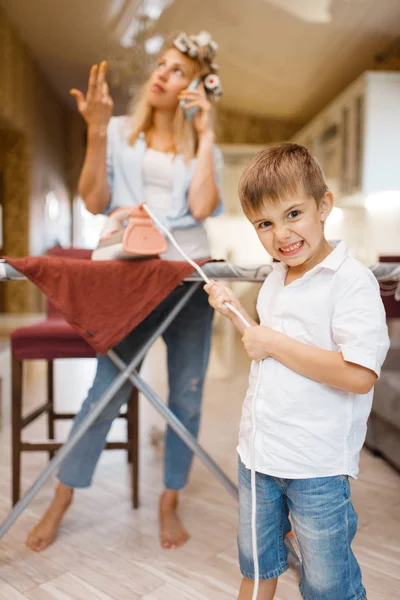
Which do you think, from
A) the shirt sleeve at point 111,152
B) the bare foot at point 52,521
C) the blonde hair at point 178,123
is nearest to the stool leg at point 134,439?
the bare foot at point 52,521

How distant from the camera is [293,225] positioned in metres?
0.84

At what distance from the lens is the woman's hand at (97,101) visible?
3.96 ft

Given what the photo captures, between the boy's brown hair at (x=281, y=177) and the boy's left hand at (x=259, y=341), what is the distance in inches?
8.0

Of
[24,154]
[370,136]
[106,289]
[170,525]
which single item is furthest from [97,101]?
[24,154]

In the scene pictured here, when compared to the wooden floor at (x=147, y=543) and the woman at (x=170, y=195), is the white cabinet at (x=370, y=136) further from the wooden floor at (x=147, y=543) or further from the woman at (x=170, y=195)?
the woman at (x=170, y=195)

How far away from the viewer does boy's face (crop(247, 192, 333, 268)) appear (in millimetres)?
838

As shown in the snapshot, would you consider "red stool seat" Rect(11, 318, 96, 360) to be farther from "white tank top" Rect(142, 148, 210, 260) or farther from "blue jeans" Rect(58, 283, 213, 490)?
"white tank top" Rect(142, 148, 210, 260)

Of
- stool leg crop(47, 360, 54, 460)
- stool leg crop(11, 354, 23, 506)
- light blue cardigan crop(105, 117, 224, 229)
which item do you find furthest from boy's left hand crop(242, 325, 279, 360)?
stool leg crop(47, 360, 54, 460)

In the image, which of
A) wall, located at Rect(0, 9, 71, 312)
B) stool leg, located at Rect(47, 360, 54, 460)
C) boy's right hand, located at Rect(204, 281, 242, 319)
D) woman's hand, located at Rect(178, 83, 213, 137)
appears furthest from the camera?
wall, located at Rect(0, 9, 71, 312)

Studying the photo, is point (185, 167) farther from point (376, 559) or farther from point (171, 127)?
point (376, 559)

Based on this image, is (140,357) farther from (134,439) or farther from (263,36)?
(263,36)

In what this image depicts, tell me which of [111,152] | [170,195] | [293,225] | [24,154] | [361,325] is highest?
[24,154]

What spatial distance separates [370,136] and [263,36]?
1.36m

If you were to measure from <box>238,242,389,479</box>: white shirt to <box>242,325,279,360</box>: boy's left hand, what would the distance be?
0.09 feet
